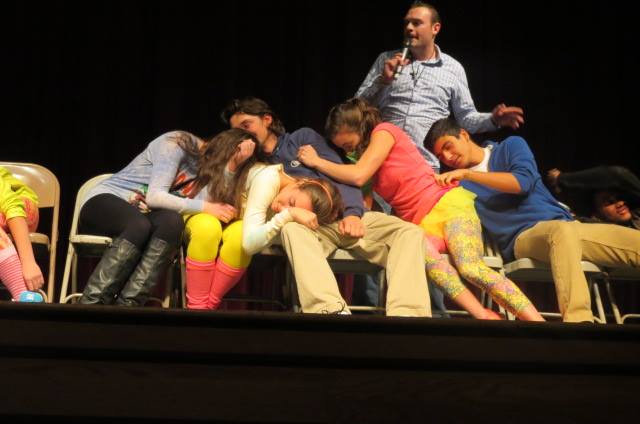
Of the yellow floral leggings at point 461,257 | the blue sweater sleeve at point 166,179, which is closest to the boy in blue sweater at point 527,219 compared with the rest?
the yellow floral leggings at point 461,257

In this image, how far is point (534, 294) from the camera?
450 centimetres

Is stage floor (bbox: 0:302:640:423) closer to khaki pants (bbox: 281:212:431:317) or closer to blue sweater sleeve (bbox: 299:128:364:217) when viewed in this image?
khaki pants (bbox: 281:212:431:317)

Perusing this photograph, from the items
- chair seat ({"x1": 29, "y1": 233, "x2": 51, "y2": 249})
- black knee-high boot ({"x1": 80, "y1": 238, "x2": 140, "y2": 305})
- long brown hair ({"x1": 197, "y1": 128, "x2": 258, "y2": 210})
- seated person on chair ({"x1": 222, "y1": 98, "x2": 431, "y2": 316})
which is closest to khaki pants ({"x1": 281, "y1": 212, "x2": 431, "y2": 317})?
seated person on chair ({"x1": 222, "y1": 98, "x2": 431, "y2": 316})

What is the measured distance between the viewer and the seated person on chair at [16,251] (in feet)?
8.93

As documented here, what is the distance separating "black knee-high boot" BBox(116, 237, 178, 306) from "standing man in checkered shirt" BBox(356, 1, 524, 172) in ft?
3.94

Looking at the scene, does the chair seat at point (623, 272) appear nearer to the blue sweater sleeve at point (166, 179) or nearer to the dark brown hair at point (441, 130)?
the dark brown hair at point (441, 130)

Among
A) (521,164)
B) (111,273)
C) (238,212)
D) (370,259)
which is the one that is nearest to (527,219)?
(521,164)

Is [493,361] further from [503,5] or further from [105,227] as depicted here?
[503,5]

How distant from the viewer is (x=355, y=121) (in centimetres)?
324

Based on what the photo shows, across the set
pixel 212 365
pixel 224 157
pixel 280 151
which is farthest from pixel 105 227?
pixel 212 365

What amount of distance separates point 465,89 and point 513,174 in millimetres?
640

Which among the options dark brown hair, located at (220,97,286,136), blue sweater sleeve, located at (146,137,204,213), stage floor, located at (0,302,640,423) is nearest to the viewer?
stage floor, located at (0,302,640,423)

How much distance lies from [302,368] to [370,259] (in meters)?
1.29

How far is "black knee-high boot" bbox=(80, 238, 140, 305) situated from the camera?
2.71 meters
